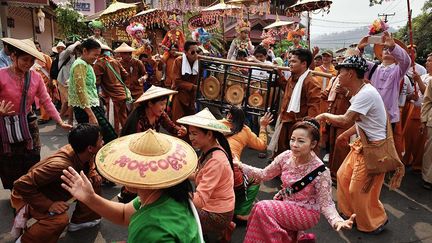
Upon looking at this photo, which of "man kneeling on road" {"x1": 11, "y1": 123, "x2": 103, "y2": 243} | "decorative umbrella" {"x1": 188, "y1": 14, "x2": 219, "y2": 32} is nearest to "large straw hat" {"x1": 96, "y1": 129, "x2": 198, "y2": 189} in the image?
"man kneeling on road" {"x1": 11, "y1": 123, "x2": 103, "y2": 243}

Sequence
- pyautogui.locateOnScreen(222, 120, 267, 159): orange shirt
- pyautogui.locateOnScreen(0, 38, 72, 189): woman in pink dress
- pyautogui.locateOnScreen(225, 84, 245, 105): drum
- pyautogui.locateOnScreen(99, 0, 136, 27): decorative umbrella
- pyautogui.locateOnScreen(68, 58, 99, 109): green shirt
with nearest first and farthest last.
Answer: pyautogui.locateOnScreen(0, 38, 72, 189): woman in pink dress
pyautogui.locateOnScreen(222, 120, 267, 159): orange shirt
pyautogui.locateOnScreen(68, 58, 99, 109): green shirt
pyautogui.locateOnScreen(225, 84, 245, 105): drum
pyautogui.locateOnScreen(99, 0, 136, 27): decorative umbrella

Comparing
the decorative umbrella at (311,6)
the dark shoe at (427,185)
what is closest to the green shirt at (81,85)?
the dark shoe at (427,185)

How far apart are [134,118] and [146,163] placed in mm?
2032

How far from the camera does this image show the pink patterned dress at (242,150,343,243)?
2.46 metres

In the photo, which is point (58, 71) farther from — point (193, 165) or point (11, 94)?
point (193, 165)

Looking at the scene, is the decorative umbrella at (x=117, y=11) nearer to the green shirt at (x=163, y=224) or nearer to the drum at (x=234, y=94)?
the drum at (x=234, y=94)

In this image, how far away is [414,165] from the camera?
17.2 feet

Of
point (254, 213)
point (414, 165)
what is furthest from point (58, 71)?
point (414, 165)

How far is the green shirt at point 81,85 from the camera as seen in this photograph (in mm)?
3938

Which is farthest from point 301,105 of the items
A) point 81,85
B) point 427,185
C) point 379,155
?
point 81,85

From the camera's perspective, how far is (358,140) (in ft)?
10.9

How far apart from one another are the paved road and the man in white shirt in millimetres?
182

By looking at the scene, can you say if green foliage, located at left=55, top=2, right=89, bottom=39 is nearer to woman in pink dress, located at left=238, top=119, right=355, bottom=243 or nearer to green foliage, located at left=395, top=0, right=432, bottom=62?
woman in pink dress, located at left=238, top=119, right=355, bottom=243

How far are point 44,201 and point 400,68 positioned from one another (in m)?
4.21
